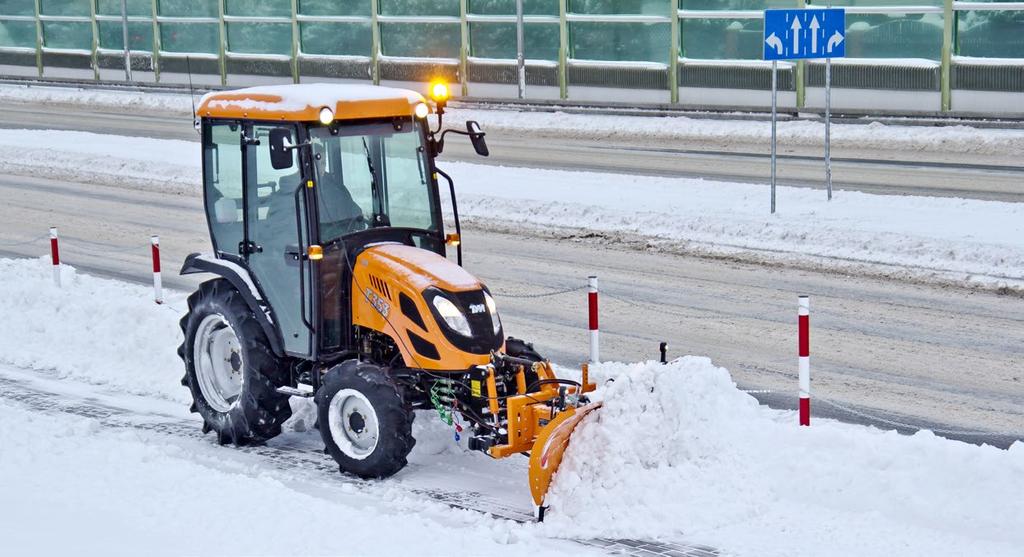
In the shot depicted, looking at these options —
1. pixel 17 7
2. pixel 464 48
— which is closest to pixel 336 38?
pixel 464 48

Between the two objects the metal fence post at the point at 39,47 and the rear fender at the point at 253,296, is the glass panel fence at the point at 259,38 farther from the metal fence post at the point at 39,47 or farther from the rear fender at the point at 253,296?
the rear fender at the point at 253,296

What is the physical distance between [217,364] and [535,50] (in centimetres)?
2641

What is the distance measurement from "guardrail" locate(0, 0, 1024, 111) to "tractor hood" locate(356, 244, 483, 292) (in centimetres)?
2100

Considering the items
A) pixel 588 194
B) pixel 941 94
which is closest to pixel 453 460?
pixel 588 194

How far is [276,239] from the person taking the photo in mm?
9523

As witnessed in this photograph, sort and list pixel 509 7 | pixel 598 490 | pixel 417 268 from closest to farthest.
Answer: pixel 598 490, pixel 417 268, pixel 509 7

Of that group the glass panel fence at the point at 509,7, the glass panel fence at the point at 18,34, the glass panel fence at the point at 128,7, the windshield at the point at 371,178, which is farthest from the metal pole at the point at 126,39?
the windshield at the point at 371,178

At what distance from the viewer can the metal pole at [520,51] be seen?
1371 inches

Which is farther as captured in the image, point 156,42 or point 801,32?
point 156,42

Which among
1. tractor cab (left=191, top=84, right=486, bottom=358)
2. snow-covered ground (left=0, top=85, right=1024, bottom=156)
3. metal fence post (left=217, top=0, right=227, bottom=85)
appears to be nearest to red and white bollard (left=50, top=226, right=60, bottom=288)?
tractor cab (left=191, top=84, right=486, bottom=358)

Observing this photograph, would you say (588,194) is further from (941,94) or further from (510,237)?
(941,94)

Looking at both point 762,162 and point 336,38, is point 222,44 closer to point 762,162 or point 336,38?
point 336,38

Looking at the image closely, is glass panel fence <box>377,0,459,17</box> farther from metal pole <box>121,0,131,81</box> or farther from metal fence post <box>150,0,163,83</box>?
metal pole <box>121,0,131,81</box>

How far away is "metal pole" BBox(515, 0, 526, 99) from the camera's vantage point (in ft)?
114
